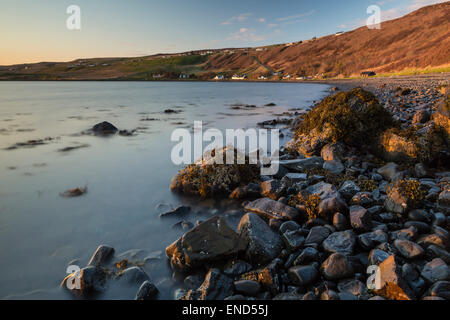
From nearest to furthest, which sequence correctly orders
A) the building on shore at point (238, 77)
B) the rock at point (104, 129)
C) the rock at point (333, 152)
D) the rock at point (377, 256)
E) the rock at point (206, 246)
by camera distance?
the rock at point (377, 256) → the rock at point (206, 246) → the rock at point (333, 152) → the rock at point (104, 129) → the building on shore at point (238, 77)

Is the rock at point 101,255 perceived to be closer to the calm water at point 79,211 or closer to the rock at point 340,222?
the calm water at point 79,211

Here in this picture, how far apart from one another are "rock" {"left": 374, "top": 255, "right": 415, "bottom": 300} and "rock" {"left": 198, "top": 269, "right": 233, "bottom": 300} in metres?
2.12

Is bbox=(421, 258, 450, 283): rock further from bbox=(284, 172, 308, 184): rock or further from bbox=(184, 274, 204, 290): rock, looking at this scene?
bbox=(284, 172, 308, 184): rock

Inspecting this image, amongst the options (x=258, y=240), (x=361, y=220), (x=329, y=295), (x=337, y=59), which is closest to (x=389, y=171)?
(x=361, y=220)

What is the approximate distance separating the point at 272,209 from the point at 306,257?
1.96m

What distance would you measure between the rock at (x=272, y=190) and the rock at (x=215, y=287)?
3308mm

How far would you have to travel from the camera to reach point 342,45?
139625mm

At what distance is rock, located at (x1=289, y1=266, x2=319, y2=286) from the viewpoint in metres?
3.98

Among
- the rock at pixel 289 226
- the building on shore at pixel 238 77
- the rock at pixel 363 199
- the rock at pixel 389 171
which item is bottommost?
the rock at pixel 289 226

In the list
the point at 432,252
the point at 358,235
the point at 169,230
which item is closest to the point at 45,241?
the point at 169,230

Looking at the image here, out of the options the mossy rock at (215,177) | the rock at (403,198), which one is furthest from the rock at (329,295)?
the mossy rock at (215,177)

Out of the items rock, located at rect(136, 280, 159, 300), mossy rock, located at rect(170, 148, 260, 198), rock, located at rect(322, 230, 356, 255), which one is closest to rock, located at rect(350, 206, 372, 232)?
rock, located at rect(322, 230, 356, 255)

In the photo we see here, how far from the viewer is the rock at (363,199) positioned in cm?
575

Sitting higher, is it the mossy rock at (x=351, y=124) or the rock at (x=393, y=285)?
the mossy rock at (x=351, y=124)
